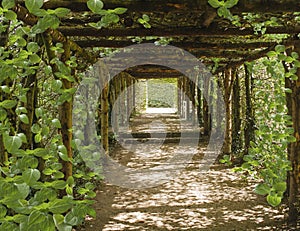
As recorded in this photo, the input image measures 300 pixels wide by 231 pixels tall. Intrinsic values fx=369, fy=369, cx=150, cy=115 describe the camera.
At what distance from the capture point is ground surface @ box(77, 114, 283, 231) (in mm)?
4504

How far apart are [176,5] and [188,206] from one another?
11.4 feet

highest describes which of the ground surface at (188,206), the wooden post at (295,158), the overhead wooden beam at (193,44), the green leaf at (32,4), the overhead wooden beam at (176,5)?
the overhead wooden beam at (193,44)

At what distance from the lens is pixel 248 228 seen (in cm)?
435

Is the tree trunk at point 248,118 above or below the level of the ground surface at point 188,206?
above

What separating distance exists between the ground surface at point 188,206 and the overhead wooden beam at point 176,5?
8.96 ft

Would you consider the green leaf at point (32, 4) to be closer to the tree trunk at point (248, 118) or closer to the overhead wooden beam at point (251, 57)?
the overhead wooden beam at point (251, 57)

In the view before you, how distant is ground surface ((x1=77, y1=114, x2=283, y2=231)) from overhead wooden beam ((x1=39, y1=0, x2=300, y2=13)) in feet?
8.96

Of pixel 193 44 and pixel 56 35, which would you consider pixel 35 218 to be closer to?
pixel 56 35

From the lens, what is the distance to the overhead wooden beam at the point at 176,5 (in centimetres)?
249

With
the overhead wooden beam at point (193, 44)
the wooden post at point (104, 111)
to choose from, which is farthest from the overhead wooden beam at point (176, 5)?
the wooden post at point (104, 111)

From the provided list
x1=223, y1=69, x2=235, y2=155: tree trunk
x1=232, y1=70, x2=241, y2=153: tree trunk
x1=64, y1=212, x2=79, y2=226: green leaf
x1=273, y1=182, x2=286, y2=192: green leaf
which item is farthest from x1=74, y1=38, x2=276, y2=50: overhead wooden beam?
x1=64, y1=212, x2=79, y2=226: green leaf

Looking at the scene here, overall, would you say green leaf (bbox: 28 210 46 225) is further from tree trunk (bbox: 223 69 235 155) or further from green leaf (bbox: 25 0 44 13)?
tree trunk (bbox: 223 69 235 155)

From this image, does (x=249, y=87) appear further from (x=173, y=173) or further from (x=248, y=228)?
(x=248, y=228)

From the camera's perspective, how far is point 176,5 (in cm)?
252
